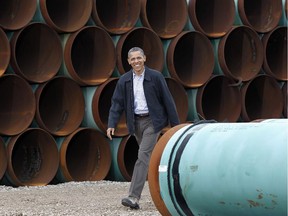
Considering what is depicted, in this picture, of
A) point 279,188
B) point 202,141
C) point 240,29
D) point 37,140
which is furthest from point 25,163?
point 279,188

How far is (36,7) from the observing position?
935 centimetres

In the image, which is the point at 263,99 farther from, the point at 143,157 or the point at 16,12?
the point at 143,157

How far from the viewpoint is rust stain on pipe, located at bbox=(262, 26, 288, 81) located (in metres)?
11.4

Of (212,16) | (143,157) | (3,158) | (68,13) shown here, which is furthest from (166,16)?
(143,157)

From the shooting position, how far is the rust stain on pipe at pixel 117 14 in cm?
1003

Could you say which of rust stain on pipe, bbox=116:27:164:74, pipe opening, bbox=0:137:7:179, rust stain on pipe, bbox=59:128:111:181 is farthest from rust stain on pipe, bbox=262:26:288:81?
pipe opening, bbox=0:137:7:179

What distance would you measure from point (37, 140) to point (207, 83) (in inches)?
92.0

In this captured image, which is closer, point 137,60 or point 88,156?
point 137,60

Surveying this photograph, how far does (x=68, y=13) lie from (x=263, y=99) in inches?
118

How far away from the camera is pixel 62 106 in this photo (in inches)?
384

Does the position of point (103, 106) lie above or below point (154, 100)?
below

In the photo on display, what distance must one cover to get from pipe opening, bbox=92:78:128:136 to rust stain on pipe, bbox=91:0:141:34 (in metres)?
0.63

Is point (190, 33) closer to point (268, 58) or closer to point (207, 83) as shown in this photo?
point (207, 83)

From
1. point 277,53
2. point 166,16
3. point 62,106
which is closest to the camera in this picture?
point 62,106
